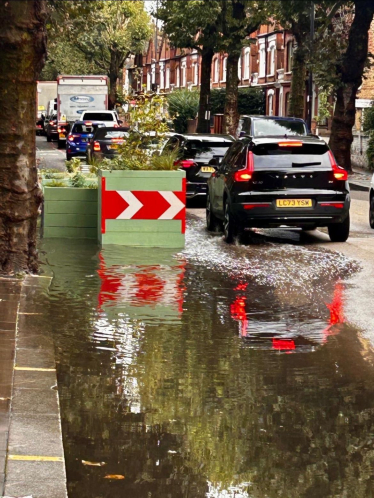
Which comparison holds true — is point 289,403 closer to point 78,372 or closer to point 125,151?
point 78,372

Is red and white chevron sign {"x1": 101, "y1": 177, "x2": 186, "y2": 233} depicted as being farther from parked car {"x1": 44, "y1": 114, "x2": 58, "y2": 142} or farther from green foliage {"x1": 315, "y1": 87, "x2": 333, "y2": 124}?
parked car {"x1": 44, "y1": 114, "x2": 58, "y2": 142}

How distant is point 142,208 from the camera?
48.8 feet

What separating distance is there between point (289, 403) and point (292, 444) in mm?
859

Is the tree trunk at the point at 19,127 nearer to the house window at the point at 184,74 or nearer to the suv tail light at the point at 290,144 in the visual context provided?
the suv tail light at the point at 290,144

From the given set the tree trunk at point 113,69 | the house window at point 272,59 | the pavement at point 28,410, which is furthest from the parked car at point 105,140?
the tree trunk at point 113,69

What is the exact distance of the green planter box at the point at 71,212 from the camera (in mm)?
15922

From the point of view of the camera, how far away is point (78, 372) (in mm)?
7164

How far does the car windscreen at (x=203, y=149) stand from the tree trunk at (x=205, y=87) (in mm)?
28652

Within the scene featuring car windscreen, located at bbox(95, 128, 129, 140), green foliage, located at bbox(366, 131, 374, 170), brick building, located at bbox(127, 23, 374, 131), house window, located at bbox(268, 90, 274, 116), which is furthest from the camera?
house window, located at bbox(268, 90, 274, 116)

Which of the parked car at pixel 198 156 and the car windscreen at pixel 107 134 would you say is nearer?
the parked car at pixel 198 156

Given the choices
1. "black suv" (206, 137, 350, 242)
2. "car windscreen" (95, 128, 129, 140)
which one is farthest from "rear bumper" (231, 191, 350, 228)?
"car windscreen" (95, 128, 129, 140)

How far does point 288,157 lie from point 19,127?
5.58 metres

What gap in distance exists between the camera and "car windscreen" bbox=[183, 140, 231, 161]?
22.4 metres

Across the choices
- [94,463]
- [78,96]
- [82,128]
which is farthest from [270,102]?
[94,463]
